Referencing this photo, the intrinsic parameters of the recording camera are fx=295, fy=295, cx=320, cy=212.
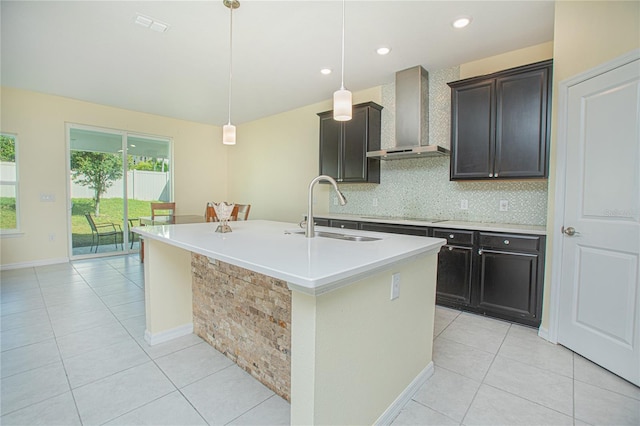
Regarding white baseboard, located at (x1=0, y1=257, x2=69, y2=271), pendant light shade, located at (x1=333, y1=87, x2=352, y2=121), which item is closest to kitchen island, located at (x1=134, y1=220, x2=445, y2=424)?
pendant light shade, located at (x1=333, y1=87, x2=352, y2=121)

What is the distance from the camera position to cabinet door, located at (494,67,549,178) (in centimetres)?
264

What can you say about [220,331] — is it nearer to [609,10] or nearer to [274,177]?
[609,10]

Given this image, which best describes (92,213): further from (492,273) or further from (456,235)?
(492,273)

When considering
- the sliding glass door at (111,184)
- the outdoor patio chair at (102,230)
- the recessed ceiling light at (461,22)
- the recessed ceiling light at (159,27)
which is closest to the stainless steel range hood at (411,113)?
the recessed ceiling light at (461,22)

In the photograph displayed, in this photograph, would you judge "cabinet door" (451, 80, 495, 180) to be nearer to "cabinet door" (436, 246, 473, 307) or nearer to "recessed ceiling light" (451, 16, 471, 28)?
"recessed ceiling light" (451, 16, 471, 28)

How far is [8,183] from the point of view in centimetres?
439

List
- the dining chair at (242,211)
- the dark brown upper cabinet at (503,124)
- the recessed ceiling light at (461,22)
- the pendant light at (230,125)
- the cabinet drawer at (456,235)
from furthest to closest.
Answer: the dining chair at (242,211) → the cabinet drawer at (456,235) → the dark brown upper cabinet at (503,124) → the recessed ceiling light at (461,22) → the pendant light at (230,125)

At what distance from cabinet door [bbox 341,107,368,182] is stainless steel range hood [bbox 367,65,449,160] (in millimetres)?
326

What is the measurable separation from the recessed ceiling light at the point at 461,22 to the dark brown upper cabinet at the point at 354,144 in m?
1.43

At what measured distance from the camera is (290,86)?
427 cm

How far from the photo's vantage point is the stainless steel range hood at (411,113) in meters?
3.52

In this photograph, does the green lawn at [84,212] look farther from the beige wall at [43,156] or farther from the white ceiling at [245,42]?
the white ceiling at [245,42]

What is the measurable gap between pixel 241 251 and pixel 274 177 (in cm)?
455

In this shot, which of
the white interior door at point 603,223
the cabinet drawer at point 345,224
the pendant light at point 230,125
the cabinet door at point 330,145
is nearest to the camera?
the white interior door at point 603,223
